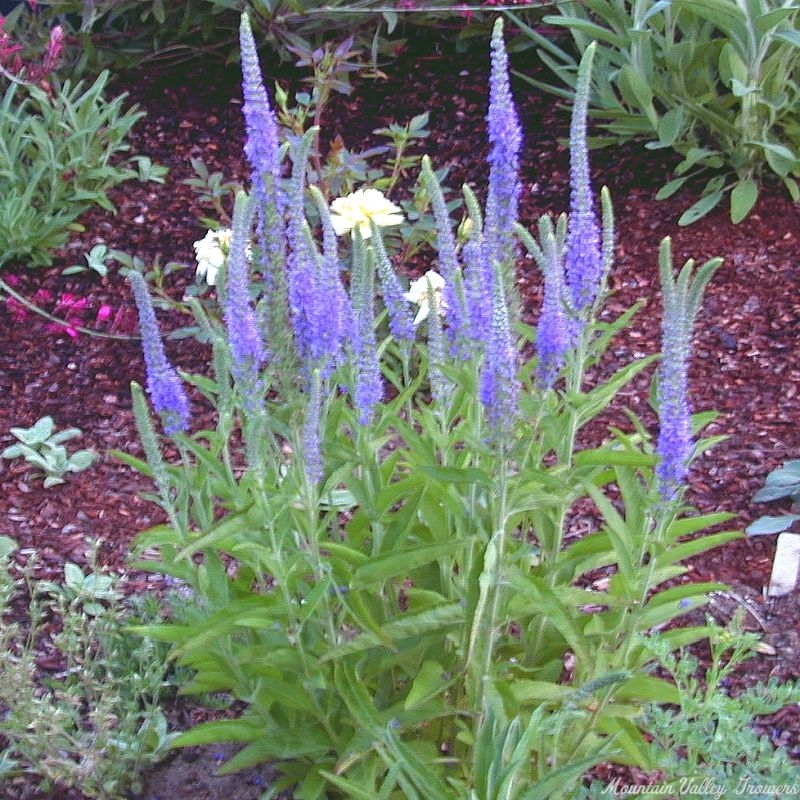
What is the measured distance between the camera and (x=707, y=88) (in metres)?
4.75

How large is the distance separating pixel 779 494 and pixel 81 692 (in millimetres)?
2067

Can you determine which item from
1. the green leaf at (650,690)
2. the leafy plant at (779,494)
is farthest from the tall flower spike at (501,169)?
the leafy plant at (779,494)

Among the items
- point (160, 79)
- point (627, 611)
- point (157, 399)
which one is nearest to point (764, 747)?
point (627, 611)

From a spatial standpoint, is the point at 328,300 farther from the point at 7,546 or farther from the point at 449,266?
the point at 7,546

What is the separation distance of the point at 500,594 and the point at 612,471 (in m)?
0.45

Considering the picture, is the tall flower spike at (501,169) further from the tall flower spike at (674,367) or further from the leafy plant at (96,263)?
the leafy plant at (96,263)

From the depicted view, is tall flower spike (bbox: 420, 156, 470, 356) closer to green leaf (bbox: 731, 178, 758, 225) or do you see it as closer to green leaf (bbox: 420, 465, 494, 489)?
green leaf (bbox: 420, 465, 494, 489)

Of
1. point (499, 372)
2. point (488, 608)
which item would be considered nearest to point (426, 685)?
point (488, 608)

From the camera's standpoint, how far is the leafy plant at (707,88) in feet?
14.3

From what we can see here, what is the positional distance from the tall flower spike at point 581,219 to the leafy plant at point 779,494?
1396 millimetres

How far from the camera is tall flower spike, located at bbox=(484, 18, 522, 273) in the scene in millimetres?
2004

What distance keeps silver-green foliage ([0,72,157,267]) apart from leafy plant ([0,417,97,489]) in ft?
3.38

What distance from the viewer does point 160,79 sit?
571 cm

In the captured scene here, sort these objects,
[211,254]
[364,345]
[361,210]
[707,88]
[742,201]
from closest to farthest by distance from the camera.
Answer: [364,345], [361,210], [211,254], [742,201], [707,88]
